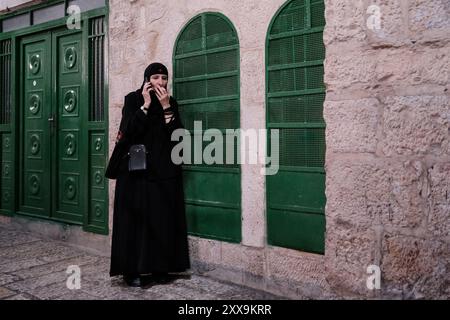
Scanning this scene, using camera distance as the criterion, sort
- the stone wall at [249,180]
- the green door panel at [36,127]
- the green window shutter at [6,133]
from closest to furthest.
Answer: the stone wall at [249,180] < the green door panel at [36,127] < the green window shutter at [6,133]

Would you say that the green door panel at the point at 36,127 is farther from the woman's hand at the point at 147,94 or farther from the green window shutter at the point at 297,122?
the green window shutter at the point at 297,122

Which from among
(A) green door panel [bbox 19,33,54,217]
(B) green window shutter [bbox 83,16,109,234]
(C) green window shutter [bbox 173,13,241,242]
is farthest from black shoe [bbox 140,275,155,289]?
(A) green door panel [bbox 19,33,54,217]

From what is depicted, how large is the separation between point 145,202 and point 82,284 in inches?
35.0

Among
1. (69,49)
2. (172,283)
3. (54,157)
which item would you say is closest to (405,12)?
(172,283)

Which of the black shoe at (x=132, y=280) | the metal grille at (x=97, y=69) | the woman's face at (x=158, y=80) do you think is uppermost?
the metal grille at (x=97, y=69)

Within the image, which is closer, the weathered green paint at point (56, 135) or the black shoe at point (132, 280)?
the black shoe at point (132, 280)

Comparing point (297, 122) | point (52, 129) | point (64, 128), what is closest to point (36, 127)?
point (52, 129)

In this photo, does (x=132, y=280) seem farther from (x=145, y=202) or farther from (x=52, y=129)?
(x=52, y=129)

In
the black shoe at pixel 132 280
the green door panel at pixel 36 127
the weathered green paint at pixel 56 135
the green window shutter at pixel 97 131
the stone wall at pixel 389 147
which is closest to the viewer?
the stone wall at pixel 389 147

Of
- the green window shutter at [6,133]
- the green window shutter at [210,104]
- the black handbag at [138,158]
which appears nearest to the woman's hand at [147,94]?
the black handbag at [138,158]

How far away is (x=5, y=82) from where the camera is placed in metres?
5.72

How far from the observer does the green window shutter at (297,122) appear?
2904 mm

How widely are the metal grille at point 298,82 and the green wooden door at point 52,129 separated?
251cm

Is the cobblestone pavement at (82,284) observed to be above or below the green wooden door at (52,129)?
below
